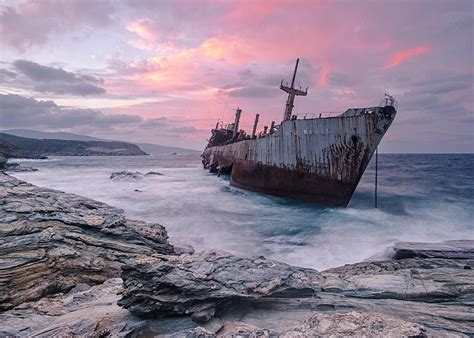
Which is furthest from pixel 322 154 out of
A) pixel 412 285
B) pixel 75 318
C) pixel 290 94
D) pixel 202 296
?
pixel 75 318

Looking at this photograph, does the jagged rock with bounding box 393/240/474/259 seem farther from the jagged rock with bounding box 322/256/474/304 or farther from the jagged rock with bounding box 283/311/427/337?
the jagged rock with bounding box 283/311/427/337

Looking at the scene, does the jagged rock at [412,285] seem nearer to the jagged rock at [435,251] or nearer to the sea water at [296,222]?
the jagged rock at [435,251]

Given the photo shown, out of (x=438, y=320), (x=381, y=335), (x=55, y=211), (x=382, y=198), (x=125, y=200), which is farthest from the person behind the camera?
(x=382, y=198)

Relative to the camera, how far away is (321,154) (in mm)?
16375

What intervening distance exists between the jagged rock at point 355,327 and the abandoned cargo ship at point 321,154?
12.4 m

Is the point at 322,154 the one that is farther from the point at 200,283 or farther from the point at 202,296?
the point at 202,296

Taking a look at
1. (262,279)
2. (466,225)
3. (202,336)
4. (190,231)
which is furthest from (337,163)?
(202,336)

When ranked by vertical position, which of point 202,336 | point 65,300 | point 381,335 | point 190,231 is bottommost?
point 190,231

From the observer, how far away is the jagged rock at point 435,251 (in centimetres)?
771

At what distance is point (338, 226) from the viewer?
14.1 metres

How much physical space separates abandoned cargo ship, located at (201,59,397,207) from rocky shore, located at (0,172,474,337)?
9.23 metres

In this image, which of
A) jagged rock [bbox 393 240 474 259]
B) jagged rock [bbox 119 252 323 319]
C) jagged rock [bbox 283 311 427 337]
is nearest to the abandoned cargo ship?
jagged rock [bbox 393 240 474 259]

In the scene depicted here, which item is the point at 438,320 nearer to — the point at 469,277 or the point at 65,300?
the point at 469,277

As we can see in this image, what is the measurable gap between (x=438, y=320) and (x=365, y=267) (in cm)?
292
